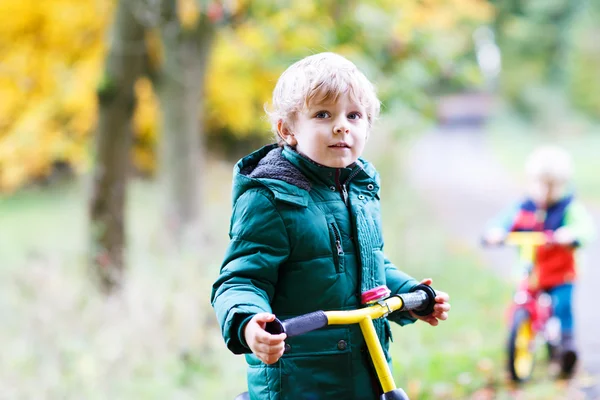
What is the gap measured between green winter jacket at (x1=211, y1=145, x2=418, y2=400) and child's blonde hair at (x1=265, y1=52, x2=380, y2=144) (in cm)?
14

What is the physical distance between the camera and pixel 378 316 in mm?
2025

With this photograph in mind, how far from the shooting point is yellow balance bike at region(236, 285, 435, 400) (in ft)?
6.02

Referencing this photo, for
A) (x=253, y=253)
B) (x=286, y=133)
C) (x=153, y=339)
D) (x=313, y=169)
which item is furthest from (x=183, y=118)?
(x=253, y=253)

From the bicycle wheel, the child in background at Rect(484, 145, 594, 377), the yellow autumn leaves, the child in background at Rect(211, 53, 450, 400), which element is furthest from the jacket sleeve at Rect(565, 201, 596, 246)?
the child in background at Rect(211, 53, 450, 400)

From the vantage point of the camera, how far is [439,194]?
1594 cm

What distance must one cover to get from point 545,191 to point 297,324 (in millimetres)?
3822

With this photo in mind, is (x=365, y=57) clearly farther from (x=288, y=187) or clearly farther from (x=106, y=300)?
(x=288, y=187)

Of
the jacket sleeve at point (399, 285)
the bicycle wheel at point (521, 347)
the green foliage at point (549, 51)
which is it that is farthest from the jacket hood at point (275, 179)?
the green foliage at point (549, 51)

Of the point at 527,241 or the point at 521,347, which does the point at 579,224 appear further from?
the point at 521,347

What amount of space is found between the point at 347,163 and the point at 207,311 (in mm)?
3820

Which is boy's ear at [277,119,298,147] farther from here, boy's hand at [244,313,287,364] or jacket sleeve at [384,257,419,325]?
boy's hand at [244,313,287,364]

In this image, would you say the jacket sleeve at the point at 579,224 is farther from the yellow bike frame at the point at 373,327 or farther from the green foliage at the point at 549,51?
the green foliage at the point at 549,51

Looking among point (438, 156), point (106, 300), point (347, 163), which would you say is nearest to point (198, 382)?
point (106, 300)

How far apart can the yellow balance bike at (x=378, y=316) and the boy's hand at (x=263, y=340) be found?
7 cm
